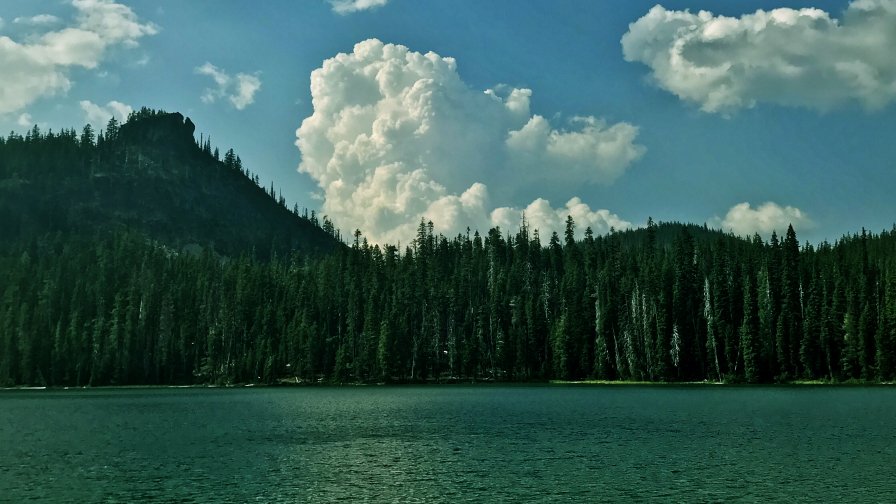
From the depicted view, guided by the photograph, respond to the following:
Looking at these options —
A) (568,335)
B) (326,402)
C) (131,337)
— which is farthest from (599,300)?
(131,337)

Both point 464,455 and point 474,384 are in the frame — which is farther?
point 474,384

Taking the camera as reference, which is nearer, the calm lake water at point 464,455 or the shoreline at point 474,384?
the calm lake water at point 464,455

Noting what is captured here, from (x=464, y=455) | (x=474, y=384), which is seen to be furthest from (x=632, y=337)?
(x=464, y=455)

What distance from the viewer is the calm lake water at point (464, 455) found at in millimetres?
37406

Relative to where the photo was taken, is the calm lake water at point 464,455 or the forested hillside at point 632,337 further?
the forested hillside at point 632,337

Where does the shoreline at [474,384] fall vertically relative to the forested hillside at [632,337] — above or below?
below

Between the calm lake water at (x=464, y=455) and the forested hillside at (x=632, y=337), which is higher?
the forested hillside at (x=632, y=337)

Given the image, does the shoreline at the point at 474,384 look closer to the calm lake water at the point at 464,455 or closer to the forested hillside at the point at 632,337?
the forested hillside at the point at 632,337

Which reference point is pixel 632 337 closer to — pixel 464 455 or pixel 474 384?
pixel 474 384

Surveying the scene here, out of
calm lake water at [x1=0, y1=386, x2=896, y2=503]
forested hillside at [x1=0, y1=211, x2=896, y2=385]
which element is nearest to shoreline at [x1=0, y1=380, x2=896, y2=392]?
forested hillside at [x1=0, y1=211, x2=896, y2=385]

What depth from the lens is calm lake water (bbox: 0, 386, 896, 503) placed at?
37.4 meters

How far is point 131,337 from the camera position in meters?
199

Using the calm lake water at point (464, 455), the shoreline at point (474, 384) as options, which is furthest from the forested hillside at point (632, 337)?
the calm lake water at point (464, 455)

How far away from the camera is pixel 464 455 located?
50.7 metres
